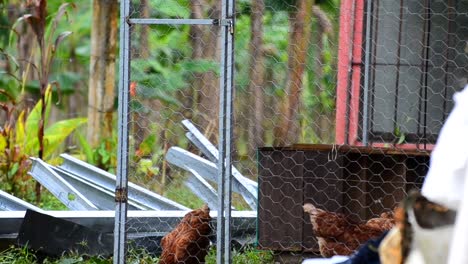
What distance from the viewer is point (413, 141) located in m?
5.97

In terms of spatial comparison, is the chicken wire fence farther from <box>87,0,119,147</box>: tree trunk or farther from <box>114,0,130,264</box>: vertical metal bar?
<box>87,0,119,147</box>: tree trunk

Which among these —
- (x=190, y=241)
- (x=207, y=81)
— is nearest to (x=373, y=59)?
(x=190, y=241)

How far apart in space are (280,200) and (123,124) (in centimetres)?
104

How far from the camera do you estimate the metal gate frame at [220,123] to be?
5.23 m

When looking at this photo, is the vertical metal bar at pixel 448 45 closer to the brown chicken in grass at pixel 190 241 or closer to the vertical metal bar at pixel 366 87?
the vertical metal bar at pixel 366 87

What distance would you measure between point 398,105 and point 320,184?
2.59 feet

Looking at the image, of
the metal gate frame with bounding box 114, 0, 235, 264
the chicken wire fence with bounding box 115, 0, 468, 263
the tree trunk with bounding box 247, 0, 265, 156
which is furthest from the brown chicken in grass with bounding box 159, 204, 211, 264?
the tree trunk with bounding box 247, 0, 265, 156

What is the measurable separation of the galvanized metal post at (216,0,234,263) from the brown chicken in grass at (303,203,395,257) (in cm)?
47

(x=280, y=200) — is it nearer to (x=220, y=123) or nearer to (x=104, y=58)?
(x=220, y=123)

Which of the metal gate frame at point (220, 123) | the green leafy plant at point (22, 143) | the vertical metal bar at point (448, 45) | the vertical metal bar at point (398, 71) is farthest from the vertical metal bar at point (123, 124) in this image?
the green leafy plant at point (22, 143)

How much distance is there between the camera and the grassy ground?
19.7ft

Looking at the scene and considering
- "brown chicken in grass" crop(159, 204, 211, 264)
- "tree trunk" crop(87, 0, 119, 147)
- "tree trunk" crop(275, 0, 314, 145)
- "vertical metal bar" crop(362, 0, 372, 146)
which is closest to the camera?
"brown chicken in grass" crop(159, 204, 211, 264)

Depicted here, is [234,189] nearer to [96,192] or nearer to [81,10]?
[96,192]

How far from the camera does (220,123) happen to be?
527 cm
